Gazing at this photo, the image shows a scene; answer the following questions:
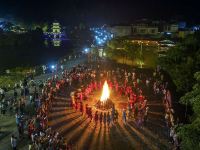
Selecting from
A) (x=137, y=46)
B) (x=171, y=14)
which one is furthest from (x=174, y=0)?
(x=137, y=46)

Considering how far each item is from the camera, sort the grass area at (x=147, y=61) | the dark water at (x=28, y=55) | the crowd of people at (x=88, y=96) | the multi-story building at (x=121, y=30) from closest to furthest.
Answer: the crowd of people at (x=88, y=96)
the grass area at (x=147, y=61)
the dark water at (x=28, y=55)
the multi-story building at (x=121, y=30)

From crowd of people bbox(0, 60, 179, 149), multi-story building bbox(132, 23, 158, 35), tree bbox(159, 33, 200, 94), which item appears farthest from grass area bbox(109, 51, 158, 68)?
multi-story building bbox(132, 23, 158, 35)

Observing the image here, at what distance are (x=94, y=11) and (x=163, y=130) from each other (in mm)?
119354

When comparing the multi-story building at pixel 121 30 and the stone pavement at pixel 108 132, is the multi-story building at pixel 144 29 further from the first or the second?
the stone pavement at pixel 108 132

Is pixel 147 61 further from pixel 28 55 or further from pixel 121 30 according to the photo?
pixel 28 55

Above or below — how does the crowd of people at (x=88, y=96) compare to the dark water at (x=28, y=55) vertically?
below

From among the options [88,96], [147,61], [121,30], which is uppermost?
[121,30]

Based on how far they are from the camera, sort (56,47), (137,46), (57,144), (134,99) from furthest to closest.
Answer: (56,47) → (137,46) → (134,99) → (57,144)

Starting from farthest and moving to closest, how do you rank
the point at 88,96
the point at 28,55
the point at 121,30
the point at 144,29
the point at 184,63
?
1. the point at 121,30
2. the point at 144,29
3. the point at 28,55
4. the point at 88,96
5. the point at 184,63

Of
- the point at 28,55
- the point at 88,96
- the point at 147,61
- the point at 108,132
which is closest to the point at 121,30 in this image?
the point at 28,55

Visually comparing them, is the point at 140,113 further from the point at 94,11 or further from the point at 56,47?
the point at 94,11

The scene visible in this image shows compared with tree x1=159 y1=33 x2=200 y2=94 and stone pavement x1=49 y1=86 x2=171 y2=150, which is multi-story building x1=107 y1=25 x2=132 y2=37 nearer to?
tree x1=159 y1=33 x2=200 y2=94

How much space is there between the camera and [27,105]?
38312mm

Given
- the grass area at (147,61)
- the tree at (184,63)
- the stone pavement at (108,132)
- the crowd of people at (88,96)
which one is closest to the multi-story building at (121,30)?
the grass area at (147,61)
